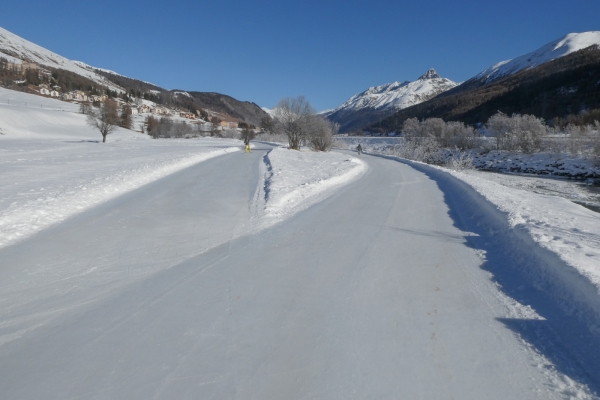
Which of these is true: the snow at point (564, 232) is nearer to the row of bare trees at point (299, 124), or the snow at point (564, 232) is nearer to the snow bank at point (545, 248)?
the snow bank at point (545, 248)

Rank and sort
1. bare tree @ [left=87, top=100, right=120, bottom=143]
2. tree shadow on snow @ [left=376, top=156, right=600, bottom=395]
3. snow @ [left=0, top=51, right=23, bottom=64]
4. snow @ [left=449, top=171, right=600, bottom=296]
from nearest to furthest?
tree shadow on snow @ [left=376, top=156, right=600, bottom=395] → snow @ [left=449, top=171, right=600, bottom=296] → bare tree @ [left=87, top=100, right=120, bottom=143] → snow @ [left=0, top=51, right=23, bottom=64]

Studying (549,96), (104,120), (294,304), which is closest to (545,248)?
(294,304)

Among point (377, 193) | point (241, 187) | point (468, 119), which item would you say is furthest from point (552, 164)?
point (468, 119)

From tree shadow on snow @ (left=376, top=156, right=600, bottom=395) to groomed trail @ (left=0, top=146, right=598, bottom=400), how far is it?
0.13ft

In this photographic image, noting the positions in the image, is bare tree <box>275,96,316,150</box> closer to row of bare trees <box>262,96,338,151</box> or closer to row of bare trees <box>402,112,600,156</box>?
row of bare trees <box>262,96,338,151</box>

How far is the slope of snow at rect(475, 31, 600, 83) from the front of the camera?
15238cm

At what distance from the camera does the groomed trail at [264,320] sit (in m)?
2.59

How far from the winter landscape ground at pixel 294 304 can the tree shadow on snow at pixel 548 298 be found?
2cm

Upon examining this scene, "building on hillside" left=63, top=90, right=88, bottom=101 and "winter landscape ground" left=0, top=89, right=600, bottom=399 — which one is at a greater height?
"building on hillside" left=63, top=90, right=88, bottom=101

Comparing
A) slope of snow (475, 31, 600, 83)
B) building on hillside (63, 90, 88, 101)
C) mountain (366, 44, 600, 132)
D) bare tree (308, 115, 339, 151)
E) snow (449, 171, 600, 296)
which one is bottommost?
snow (449, 171, 600, 296)

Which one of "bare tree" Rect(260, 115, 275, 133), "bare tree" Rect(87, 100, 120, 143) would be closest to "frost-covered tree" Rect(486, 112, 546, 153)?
"bare tree" Rect(260, 115, 275, 133)

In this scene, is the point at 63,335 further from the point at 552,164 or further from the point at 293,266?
the point at 552,164

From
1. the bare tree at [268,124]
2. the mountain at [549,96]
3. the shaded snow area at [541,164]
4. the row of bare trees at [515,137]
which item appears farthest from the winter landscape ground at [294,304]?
the mountain at [549,96]

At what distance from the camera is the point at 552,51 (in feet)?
537
